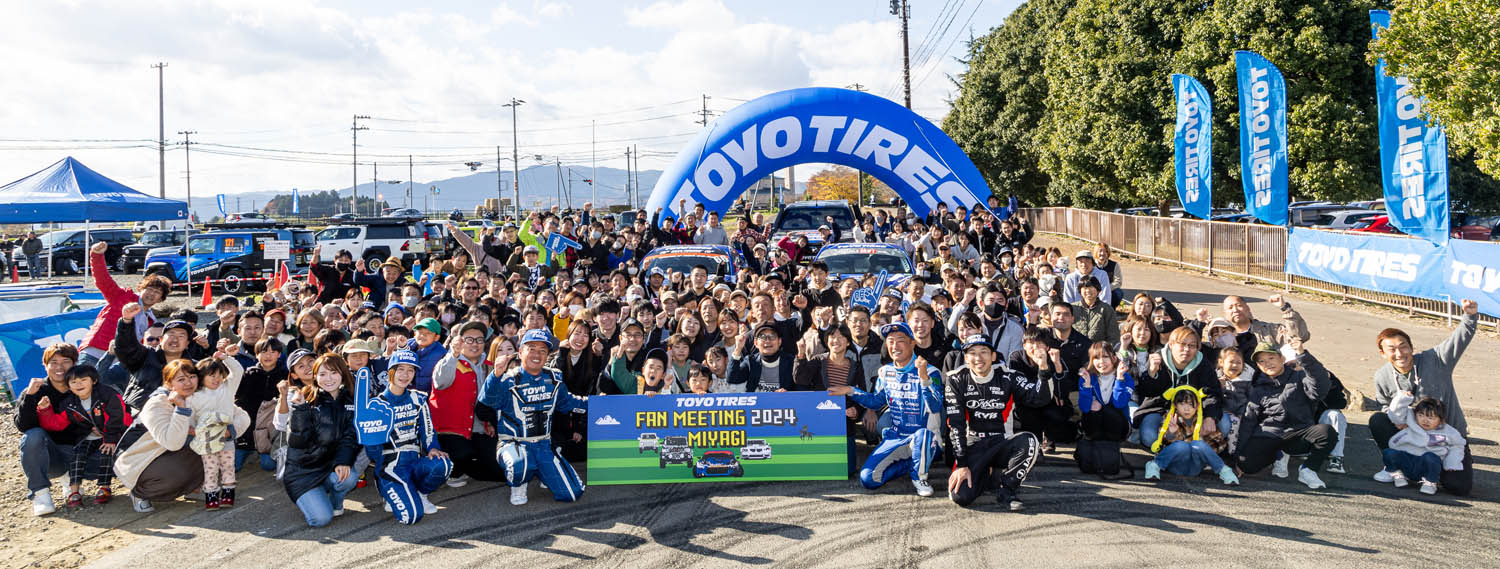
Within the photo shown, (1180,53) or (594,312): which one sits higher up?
(1180,53)

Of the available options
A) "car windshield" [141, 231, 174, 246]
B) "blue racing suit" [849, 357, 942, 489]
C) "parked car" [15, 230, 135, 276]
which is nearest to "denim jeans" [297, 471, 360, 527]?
"blue racing suit" [849, 357, 942, 489]

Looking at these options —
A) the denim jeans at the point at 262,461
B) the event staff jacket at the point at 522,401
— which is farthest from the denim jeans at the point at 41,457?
the event staff jacket at the point at 522,401

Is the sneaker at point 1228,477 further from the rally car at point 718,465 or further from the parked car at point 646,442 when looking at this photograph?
the parked car at point 646,442

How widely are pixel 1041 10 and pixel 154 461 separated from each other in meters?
33.8

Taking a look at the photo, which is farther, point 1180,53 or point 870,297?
point 1180,53

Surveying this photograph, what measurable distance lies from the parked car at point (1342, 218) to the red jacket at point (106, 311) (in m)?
29.7

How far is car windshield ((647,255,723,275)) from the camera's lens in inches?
545

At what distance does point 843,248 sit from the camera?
1427 cm

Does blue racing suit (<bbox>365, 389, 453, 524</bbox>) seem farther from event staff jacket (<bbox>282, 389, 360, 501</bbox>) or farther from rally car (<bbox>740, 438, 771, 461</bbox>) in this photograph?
rally car (<bbox>740, 438, 771, 461</bbox>)

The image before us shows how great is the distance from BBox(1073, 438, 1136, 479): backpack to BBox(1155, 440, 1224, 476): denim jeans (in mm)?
298

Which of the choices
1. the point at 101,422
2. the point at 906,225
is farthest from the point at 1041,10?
the point at 101,422

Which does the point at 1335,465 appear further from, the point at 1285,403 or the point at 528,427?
the point at 528,427

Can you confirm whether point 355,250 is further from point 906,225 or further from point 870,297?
point 870,297

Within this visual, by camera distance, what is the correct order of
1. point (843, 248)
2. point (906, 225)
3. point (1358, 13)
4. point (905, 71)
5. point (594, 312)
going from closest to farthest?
point (594, 312) < point (843, 248) < point (906, 225) < point (1358, 13) < point (905, 71)
